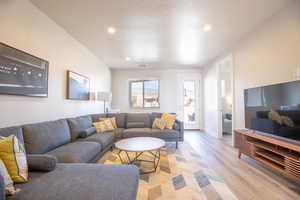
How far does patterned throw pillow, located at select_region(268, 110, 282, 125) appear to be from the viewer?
2.15 m

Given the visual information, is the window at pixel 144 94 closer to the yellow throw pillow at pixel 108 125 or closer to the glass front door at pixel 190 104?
the glass front door at pixel 190 104

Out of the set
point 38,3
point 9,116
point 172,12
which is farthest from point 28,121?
point 172,12

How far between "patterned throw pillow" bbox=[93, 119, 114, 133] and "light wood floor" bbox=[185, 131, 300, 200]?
2.22 m

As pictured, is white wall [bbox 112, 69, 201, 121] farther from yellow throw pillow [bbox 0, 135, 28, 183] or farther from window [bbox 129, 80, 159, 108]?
yellow throw pillow [bbox 0, 135, 28, 183]

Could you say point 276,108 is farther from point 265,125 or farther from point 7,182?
point 7,182

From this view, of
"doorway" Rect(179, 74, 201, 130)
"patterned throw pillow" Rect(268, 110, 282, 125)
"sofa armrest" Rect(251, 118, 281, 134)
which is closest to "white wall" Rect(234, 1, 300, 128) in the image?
"patterned throw pillow" Rect(268, 110, 282, 125)

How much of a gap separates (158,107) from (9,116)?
4.71m

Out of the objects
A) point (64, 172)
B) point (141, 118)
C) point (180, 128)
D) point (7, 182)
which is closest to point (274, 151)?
point (180, 128)

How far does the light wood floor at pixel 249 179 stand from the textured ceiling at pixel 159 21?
2.58 meters

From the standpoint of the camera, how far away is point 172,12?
7.65 ft

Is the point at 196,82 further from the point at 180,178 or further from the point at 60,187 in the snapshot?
the point at 60,187

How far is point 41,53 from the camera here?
2.33m

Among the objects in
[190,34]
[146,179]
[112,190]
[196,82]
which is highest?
[190,34]

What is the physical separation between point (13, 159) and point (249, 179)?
283cm
